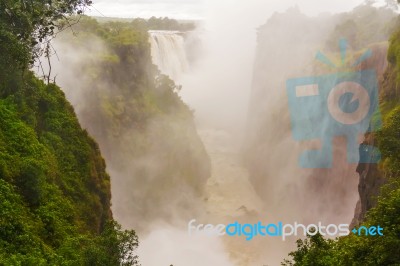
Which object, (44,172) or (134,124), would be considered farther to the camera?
(134,124)

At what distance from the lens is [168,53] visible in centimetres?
5425

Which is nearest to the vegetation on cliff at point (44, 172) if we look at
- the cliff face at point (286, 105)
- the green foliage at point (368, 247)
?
the green foliage at point (368, 247)

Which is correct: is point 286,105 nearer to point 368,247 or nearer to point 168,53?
point 168,53

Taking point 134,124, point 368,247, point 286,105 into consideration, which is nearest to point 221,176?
point 286,105

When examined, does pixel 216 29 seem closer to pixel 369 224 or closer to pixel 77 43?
pixel 77 43

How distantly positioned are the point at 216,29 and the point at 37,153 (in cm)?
6494

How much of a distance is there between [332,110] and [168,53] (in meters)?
23.9

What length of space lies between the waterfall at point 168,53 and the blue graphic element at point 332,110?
16.5 m

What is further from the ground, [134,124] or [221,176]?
[221,176]

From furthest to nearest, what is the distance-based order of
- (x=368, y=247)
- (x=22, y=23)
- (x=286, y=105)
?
(x=286, y=105)
(x=22, y=23)
(x=368, y=247)

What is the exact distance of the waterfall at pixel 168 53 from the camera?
169 feet

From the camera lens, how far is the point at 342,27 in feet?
149

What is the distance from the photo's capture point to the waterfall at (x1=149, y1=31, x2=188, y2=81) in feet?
169

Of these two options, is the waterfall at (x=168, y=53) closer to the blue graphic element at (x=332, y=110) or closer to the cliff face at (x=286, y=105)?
the cliff face at (x=286, y=105)
